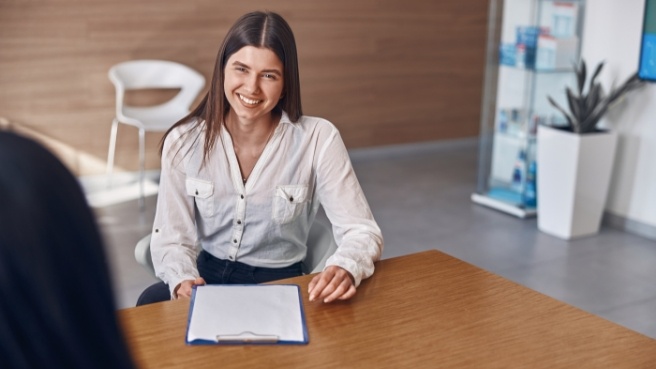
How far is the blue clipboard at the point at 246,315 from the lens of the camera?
1644 millimetres

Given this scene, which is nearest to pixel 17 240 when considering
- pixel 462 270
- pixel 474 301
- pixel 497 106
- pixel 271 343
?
pixel 271 343

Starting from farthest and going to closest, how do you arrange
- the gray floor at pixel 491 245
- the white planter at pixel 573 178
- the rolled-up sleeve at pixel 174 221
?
the white planter at pixel 573 178
the gray floor at pixel 491 245
the rolled-up sleeve at pixel 174 221

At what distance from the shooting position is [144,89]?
19.0 feet

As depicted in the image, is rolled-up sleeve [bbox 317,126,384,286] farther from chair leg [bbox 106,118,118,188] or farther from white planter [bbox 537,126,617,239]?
→ chair leg [bbox 106,118,118,188]

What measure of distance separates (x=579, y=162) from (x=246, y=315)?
3.47 metres

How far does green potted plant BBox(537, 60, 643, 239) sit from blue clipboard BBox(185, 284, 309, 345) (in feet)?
10.7

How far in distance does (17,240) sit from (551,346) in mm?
1287

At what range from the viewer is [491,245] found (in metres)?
4.76

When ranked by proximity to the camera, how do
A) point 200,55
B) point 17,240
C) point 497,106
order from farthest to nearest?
point 200,55, point 497,106, point 17,240

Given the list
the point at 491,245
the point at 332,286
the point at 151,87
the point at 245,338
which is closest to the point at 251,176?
the point at 332,286

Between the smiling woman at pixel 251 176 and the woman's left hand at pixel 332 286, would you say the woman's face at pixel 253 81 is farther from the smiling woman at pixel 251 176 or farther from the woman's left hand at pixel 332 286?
the woman's left hand at pixel 332 286

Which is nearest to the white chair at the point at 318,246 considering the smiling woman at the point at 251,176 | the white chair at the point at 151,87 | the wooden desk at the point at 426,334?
the smiling woman at the point at 251,176

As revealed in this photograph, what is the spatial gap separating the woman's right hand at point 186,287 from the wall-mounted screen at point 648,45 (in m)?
3.32

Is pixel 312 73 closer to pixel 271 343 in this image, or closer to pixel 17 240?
pixel 271 343
